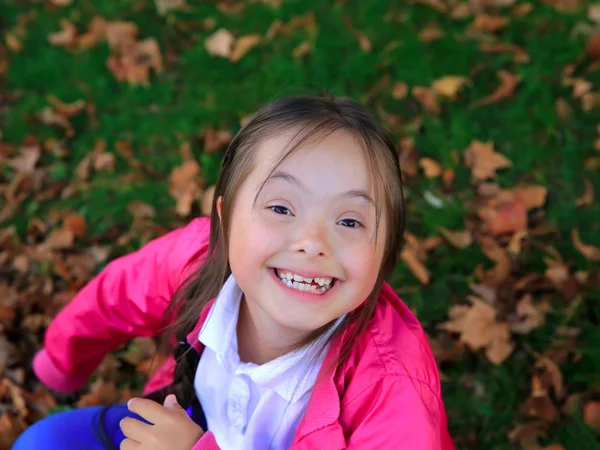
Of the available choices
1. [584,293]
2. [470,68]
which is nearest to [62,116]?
[470,68]

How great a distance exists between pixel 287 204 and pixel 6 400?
1.61m

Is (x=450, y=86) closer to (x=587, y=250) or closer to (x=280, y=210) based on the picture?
(x=587, y=250)

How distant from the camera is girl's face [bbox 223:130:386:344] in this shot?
1.40 m

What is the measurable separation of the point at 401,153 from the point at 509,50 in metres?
0.88

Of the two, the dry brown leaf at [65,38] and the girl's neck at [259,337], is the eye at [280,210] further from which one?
the dry brown leaf at [65,38]

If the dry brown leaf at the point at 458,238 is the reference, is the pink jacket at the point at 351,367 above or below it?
above

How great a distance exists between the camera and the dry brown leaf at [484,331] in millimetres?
2434

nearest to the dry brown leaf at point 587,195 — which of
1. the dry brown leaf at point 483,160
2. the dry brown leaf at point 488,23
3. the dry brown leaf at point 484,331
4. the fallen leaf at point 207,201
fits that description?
the dry brown leaf at point 483,160

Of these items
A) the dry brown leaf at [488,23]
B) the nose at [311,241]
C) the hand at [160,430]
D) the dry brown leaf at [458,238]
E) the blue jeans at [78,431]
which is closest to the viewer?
the nose at [311,241]

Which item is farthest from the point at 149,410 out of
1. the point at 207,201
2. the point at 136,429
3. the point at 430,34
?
the point at 430,34

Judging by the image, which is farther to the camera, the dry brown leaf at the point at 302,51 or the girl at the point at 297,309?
the dry brown leaf at the point at 302,51

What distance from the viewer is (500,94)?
311cm

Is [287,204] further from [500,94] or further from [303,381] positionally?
[500,94]

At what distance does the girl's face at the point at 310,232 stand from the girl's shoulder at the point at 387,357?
13 centimetres
